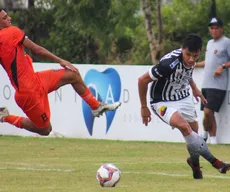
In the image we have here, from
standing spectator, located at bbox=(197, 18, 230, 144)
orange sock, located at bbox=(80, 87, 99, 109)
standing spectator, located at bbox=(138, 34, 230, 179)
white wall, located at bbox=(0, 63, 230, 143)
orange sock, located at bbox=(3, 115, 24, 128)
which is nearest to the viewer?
standing spectator, located at bbox=(138, 34, 230, 179)

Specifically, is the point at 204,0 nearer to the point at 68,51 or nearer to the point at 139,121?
the point at 68,51

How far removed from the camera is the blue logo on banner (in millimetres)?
19812

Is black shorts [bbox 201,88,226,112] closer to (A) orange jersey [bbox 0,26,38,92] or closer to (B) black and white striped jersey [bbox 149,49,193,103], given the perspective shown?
(B) black and white striped jersey [bbox 149,49,193,103]

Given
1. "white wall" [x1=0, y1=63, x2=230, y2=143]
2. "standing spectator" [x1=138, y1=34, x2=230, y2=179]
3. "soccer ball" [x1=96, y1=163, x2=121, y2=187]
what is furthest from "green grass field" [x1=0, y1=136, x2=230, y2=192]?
"white wall" [x1=0, y1=63, x2=230, y2=143]

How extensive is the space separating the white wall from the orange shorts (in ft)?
21.0

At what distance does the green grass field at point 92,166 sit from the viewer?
1116cm

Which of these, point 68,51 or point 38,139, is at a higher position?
point 38,139

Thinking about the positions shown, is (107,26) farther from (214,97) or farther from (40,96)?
(40,96)

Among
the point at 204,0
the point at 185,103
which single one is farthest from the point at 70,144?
the point at 204,0

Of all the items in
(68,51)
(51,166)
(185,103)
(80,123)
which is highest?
(185,103)

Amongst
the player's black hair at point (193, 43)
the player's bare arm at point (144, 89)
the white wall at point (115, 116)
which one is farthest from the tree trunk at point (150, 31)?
the player's black hair at point (193, 43)

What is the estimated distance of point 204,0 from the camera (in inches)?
1052

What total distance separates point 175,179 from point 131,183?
76 cm

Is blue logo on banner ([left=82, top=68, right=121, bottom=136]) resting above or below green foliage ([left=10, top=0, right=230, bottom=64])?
above
